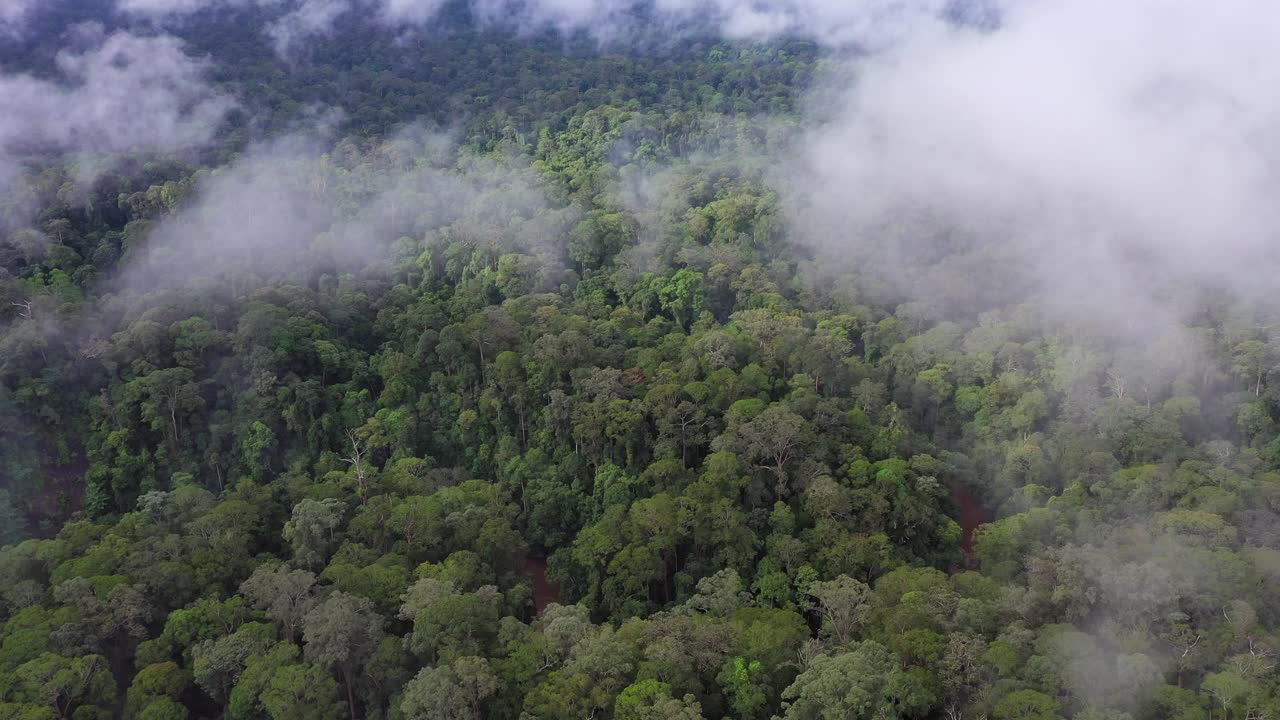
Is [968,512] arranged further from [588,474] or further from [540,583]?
[540,583]

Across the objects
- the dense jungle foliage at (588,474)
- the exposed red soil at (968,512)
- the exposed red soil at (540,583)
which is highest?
the dense jungle foliage at (588,474)

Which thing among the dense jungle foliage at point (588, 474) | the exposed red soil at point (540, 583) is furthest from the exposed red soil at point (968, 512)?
the exposed red soil at point (540, 583)

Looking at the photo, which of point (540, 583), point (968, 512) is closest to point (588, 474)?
point (540, 583)

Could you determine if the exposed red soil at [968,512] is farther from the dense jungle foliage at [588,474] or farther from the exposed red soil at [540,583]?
the exposed red soil at [540,583]

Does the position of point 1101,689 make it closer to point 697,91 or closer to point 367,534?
point 367,534

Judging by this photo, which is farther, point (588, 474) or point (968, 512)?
point (588, 474)

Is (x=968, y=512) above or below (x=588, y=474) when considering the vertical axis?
below

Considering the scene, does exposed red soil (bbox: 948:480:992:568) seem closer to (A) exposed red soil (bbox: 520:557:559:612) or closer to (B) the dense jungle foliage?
(B) the dense jungle foliage

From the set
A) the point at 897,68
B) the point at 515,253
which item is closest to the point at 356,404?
the point at 515,253
